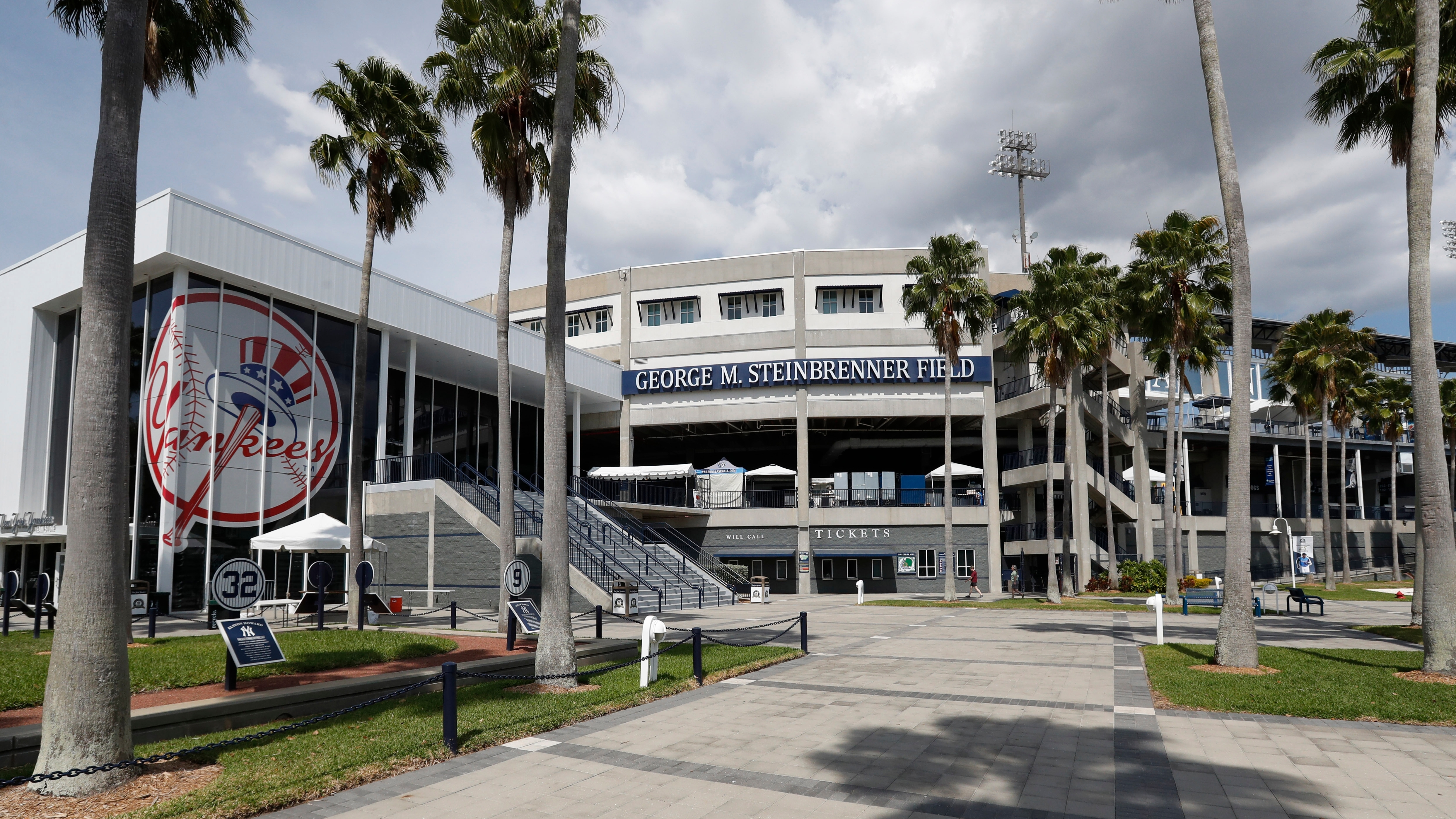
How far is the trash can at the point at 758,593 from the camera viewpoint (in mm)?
32125

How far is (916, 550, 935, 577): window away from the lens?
132 ft

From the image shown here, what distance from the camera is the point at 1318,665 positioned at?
13.6 meters

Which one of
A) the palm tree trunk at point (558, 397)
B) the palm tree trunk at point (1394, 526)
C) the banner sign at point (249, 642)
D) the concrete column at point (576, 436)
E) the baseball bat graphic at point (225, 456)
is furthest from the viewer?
the palm tree trunk at point (1394, 526)

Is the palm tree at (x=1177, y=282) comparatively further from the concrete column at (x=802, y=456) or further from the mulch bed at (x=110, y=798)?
the mulch bed at (x=110, y=798)

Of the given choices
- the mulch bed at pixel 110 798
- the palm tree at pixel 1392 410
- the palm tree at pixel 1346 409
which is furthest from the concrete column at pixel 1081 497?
the mulch bed at pixel 110 798

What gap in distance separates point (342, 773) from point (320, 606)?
1169 centimetres

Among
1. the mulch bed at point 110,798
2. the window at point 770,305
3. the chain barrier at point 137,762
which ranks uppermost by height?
the window at point 770,305

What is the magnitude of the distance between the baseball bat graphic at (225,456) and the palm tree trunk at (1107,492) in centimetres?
3166

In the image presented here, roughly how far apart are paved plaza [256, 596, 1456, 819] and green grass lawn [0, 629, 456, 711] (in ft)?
17.2

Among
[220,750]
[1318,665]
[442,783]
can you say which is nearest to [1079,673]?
[1318,665]

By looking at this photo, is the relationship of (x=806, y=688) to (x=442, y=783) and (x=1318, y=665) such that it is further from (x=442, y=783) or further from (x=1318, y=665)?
(x=1318, y=665)

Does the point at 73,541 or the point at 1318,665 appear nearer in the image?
the point at 73,541

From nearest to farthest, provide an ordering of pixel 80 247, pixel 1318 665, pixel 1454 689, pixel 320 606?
pixel 1454 689 → pixel 1318 665 → pixel 320 606 → pixel 80 247

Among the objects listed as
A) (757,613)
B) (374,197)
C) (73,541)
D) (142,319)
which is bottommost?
(757,613)
